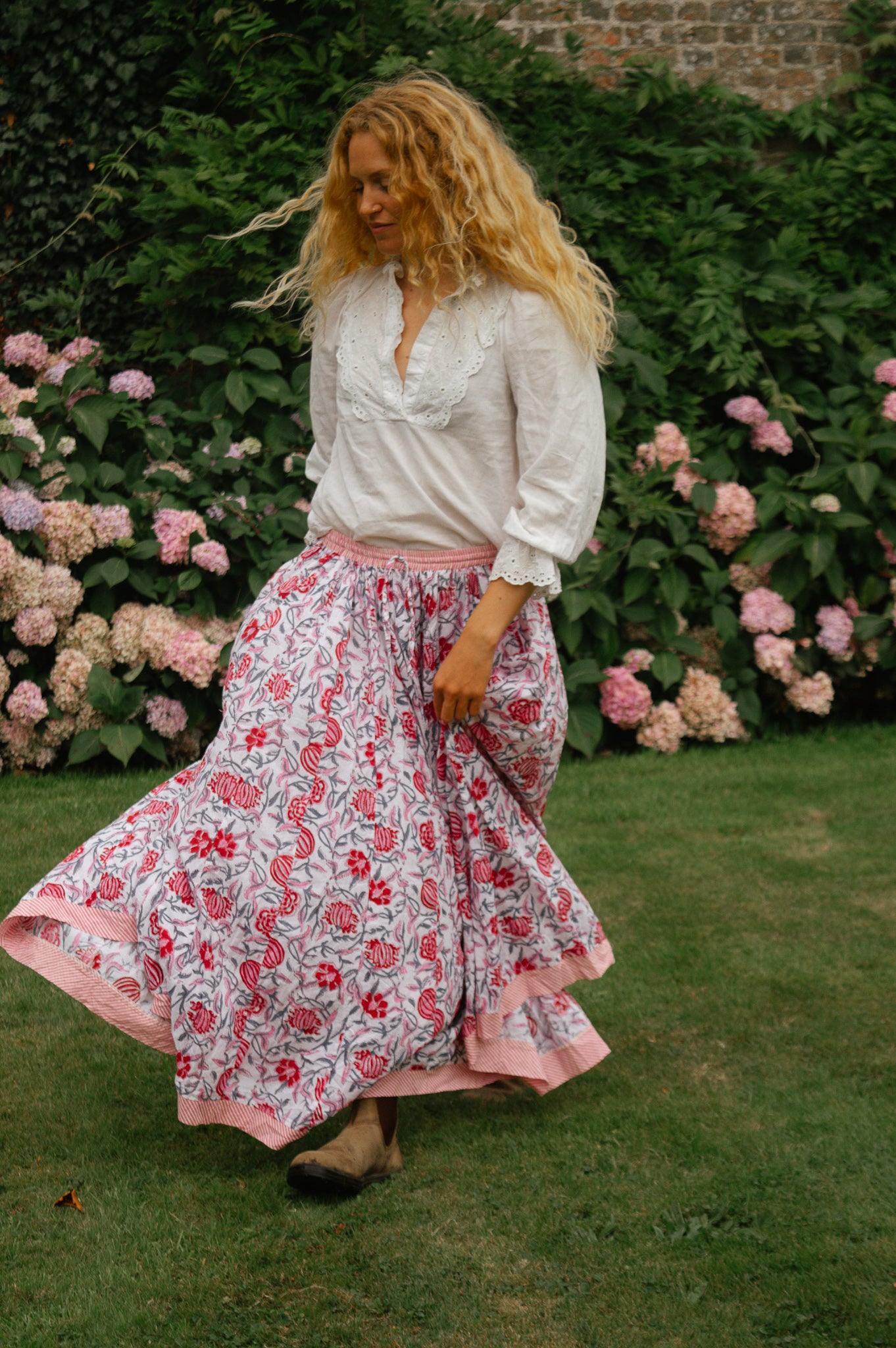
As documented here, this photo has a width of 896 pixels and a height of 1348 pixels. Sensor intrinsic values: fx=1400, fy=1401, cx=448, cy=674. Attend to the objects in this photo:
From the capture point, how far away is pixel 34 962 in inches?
89.3

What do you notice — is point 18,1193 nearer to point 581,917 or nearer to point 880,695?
point 581,917

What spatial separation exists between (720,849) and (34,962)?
2.40m

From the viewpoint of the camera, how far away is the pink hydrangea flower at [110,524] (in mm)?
4633

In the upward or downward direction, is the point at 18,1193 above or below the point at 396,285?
below

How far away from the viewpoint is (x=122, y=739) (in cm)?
452

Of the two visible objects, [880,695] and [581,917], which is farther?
[880,695]

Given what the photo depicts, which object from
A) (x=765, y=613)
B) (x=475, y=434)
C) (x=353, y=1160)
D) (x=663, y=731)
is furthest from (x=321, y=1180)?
(x=765, y=613)

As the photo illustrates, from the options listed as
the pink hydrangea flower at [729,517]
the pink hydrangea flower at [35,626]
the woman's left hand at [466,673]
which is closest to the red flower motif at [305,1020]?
the woman's left hand at [466,673]

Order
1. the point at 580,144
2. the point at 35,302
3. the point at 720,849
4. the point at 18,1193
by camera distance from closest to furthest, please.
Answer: the point at 18,1193
the point at 720,849
the point at 35,302
the point at 580,144

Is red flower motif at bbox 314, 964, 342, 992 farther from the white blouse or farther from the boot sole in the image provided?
the white blouse

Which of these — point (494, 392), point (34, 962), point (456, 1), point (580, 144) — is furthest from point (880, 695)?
point (34, 962)

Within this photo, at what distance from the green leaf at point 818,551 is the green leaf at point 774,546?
5 cm

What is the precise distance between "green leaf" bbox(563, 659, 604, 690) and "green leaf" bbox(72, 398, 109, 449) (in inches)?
71.4

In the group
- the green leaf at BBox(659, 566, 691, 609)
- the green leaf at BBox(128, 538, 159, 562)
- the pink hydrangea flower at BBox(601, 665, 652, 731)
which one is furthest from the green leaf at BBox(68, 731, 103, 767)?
the green leaf at BBox(659, 566, 691, 609)
